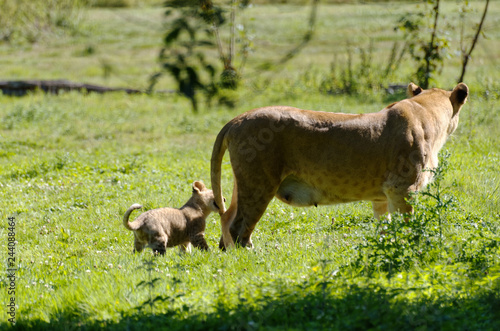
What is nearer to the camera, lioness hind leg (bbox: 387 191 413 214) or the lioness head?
lioness hind leg (bbox: 387 191 413 214)

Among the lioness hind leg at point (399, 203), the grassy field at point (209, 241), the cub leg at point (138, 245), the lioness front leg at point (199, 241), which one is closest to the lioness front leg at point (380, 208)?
the grassy field at point (209, 241)

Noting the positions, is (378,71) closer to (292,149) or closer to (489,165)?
(489,165)

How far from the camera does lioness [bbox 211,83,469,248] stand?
21.3ft

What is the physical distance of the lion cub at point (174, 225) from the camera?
6832mm

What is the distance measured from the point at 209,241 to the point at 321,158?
75.9 inches

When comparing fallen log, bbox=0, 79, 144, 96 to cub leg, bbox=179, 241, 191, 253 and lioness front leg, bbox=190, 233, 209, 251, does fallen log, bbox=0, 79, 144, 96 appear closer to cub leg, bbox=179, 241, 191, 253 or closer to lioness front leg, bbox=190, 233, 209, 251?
cub leg, bbox=179, 241, 191, 253

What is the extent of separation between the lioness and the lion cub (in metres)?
0.69

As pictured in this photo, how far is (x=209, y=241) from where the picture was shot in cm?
761

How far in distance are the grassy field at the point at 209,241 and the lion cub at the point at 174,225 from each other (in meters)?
0.20

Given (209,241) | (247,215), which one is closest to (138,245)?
(209,241)

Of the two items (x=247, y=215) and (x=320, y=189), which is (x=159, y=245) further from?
(x=320, y=189)

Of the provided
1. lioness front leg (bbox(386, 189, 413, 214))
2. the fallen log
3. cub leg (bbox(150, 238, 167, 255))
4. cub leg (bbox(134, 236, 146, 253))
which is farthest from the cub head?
the fallen log

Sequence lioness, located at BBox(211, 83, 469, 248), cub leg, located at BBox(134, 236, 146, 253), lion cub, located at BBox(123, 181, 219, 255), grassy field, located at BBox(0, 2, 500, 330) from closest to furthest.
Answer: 1. grassy field, located at BBox(0, 2, 500, 330)
2. lioness, located at BBox(211, 83, 469, 248)
3. lion cub, located at BBox(123, 181, 219, 255)
4. cub leg, located at BBox(134, 236, 146, 253)

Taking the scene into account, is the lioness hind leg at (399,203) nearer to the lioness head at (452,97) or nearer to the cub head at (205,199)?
the lioness head at (452,97)
